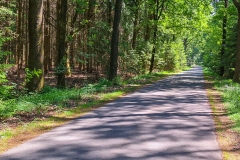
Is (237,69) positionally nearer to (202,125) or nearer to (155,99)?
(155,99)

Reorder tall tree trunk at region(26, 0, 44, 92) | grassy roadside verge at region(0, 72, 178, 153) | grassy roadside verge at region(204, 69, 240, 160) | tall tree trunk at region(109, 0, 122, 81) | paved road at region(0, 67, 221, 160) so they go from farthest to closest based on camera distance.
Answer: tall tree trunk at region(109, 0, 122, 81) < tall tree trunk at region(26, 0, 44, 92) < grassy roadside verge at region(0, 72, 178, 153) < grassy roadside verge at region(204, 69, 240, 160) < paved road at region(0, 67, 221, 160)

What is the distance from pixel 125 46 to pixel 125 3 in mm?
5097

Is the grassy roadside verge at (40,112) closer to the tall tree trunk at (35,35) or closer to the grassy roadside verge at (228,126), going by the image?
the tall tree trunk at (35,35)

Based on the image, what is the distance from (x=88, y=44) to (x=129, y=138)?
48.5 ft

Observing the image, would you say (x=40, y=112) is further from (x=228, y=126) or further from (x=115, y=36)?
(x=115, y=36)

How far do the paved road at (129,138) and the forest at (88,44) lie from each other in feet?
6.65

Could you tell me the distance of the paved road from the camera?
4.86 metres

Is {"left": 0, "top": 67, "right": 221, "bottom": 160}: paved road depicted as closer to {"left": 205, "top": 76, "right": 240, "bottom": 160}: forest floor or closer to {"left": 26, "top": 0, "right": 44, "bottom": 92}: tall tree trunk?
{"left": 205, "top": 76, "right": 240, "bottom": 160}: forest floor

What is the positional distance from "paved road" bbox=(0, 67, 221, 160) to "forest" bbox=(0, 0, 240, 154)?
2.03 meters

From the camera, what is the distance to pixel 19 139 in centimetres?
578

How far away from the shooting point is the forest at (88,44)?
393 inches

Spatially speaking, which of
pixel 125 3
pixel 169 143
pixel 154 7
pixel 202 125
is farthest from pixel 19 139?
pixel 154 7

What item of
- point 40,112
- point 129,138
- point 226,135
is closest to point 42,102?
point 40,112

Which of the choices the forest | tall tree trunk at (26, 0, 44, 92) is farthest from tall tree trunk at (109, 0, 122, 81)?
tall tree trunk at (26, 0, 44, 92)
